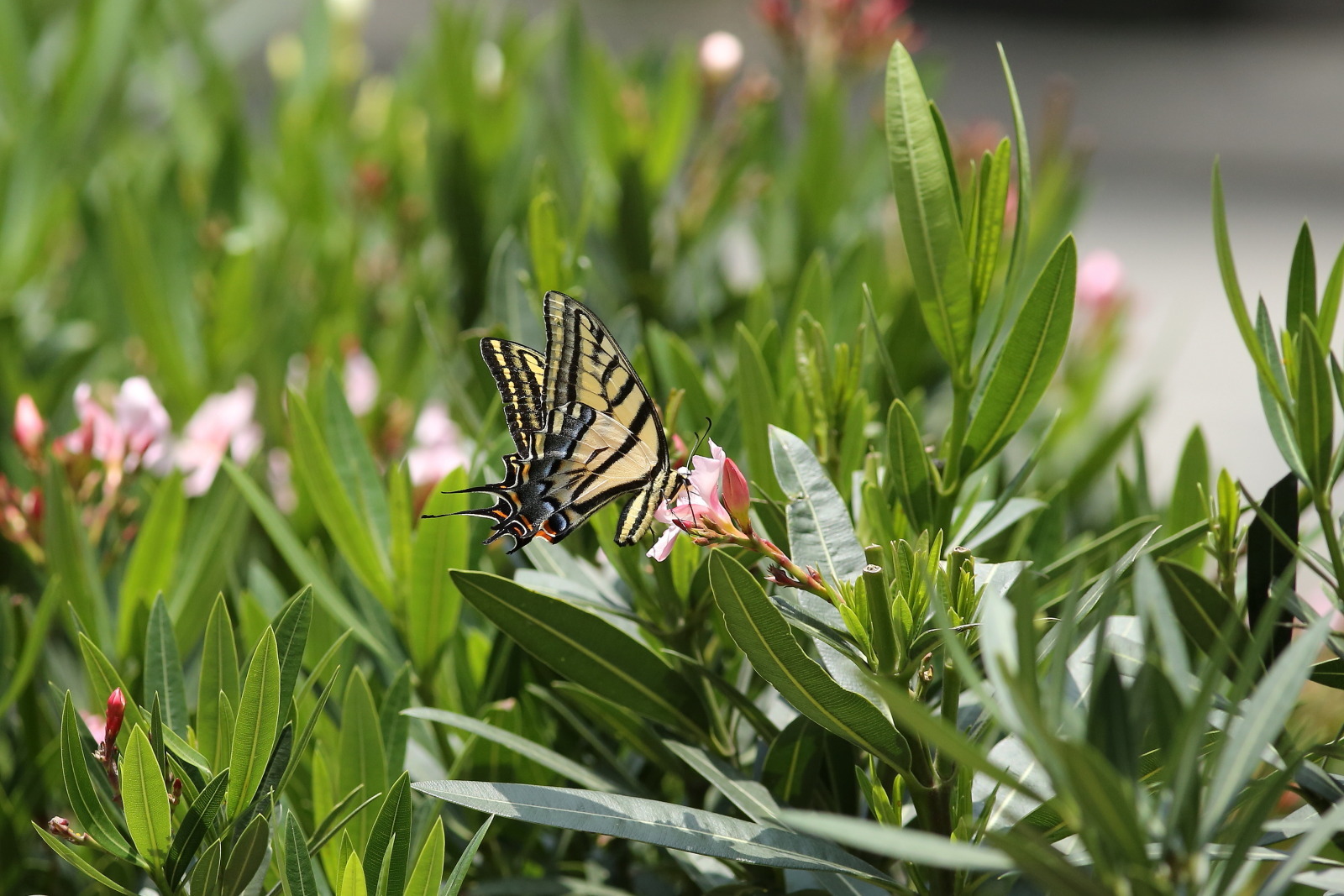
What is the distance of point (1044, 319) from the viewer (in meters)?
0.83

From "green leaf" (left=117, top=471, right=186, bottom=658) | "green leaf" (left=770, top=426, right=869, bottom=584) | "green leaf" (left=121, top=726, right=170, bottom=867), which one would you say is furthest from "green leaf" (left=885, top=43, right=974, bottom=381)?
"green leaf" (left=117, top=471, right=186, bottom=658)

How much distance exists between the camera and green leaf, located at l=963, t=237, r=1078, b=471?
82 cm

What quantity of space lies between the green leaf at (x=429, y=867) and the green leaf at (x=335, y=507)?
36cm

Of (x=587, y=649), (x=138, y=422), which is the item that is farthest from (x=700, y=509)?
(x=138, y=422)

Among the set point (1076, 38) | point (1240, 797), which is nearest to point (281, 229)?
point (1240, 797)

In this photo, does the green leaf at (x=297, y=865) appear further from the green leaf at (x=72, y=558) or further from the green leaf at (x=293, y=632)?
the green leaf at (x=72, y=558)

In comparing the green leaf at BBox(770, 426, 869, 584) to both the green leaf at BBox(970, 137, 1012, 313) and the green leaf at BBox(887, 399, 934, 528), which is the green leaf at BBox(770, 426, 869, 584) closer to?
the green leaf at BBox(887, 399, 934, 528)

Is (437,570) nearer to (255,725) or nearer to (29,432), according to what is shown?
(255,725)

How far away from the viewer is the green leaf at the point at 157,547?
1148 mm

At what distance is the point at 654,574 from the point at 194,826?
38 centimetres

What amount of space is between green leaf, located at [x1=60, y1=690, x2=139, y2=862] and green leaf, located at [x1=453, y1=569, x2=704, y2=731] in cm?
27

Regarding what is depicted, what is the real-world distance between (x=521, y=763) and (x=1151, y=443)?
4.47 metres

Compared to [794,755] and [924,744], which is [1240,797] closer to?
[924,744]

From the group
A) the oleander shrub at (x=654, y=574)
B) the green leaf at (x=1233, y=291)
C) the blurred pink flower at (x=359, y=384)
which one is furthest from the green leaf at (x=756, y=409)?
the blurred pink flower at (x=359, y=384)
